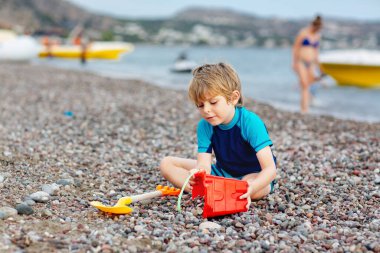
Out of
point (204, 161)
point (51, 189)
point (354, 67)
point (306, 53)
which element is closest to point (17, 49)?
point (354, 67)

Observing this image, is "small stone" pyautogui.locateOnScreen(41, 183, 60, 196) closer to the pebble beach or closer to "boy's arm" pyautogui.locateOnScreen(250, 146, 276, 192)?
the pebble beach

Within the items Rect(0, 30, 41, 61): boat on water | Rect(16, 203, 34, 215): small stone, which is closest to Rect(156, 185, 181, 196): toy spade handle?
Rect(16, 203, 34, 215): small stone

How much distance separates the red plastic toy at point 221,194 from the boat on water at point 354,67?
15.2 meters

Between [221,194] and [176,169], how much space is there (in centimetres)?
79

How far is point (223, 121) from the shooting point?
12.7 ft

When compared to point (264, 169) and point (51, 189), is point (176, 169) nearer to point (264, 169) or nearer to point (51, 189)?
point (264, 169)

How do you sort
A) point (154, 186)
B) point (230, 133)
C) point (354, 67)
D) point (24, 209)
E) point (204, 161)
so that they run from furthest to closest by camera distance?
point (354, 67) → point (154, 186) → point (204, 161) → point (230, 133) → point (24, 209)

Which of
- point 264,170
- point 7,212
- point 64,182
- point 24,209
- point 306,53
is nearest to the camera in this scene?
point 7,212

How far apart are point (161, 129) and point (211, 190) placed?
393cm

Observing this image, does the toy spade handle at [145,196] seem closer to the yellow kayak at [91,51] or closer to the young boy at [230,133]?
the young boy at [230,133]

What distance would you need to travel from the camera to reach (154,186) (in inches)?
184

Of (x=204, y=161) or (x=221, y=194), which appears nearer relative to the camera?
(x=221, y=194)

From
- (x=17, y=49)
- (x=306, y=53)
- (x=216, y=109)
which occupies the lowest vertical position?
(x=17, y=49)

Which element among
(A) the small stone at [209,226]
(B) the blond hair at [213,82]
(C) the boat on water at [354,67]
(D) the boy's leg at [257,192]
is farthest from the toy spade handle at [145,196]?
(C) the boat on water at [354,67]
